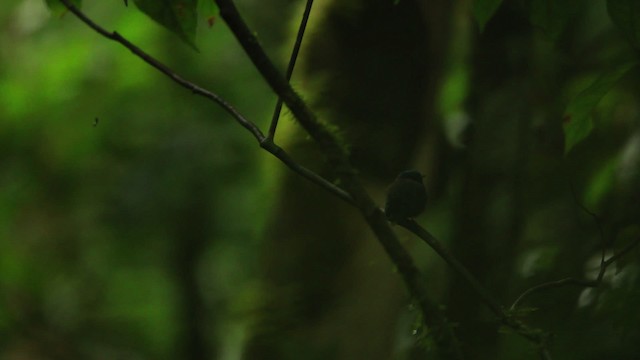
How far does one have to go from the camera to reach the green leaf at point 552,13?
0.92m

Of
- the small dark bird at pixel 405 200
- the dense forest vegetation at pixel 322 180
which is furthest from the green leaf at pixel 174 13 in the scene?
the small dark bird at pixel 405 200

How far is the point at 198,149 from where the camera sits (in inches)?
84.2

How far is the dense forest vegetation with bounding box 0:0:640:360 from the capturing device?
1008mm

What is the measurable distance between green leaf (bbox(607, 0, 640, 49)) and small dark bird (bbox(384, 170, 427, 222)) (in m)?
0.23

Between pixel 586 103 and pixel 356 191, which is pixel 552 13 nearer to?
pixel 586 103

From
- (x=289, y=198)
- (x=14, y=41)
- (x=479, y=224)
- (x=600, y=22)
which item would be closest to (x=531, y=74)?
(x=600, y=22)

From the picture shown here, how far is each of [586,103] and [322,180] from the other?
0.26m

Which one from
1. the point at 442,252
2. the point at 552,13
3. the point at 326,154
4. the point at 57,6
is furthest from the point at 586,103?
the point at 57,6

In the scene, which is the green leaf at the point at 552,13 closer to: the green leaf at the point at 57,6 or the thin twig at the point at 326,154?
the thin twig at the point at 326,154

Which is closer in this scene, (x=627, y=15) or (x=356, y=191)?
(x=627, y=15)

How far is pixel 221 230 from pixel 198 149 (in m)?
0.23

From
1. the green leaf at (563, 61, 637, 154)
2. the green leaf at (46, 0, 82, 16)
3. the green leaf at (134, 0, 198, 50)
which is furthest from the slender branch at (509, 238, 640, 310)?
the green leaf at (46, 0, 82, 16)

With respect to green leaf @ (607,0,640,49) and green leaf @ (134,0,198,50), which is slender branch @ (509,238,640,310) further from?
green leaf @ (134,0,198,50)

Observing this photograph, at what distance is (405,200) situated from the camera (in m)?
0.90
